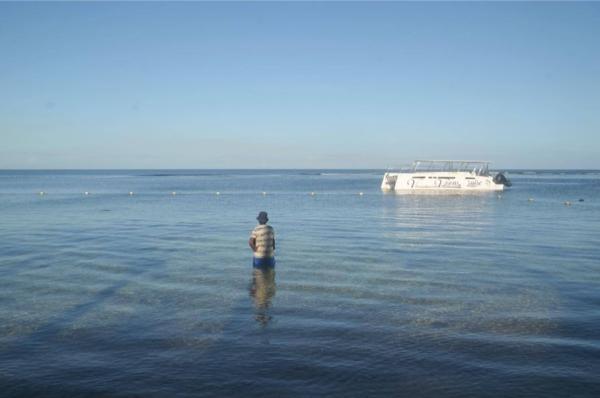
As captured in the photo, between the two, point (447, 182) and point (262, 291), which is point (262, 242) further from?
point (447, 182)

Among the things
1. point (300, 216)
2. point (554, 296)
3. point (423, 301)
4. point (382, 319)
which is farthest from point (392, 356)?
point (300, 216)

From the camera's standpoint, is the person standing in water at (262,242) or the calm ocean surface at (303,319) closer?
the calm ocean surface at (303,319)

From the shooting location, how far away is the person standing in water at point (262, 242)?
16.9 m

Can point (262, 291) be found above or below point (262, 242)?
below

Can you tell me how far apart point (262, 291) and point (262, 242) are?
224 cm

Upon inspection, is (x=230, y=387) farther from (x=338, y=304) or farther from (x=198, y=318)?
(x=338, y=304)

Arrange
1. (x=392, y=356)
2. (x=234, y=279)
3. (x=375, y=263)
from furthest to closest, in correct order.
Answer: (x=375, y=263)
(x=234, y=279)
(x=392, y=356)

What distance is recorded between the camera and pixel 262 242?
17.0 meters

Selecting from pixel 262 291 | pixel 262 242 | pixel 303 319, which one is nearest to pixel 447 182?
pixel 262 242

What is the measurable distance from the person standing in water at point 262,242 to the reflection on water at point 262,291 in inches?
13.6

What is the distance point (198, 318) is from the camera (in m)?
12.5

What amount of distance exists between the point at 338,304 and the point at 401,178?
2768 inches

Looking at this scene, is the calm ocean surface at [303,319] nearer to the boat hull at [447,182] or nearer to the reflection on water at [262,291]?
the reflection on water at [262,291]

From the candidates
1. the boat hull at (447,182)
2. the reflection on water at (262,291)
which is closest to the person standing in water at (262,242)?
the reflection on water at (262,291)
